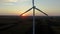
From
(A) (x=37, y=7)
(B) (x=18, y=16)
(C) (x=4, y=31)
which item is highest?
(A) (x=37, y=7)

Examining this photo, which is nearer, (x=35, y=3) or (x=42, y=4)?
(x=35, y=3)

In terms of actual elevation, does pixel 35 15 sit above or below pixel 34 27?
above

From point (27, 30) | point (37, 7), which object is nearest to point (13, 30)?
point (27, 30)

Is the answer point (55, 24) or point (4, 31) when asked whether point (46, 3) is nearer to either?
point (55, 24)

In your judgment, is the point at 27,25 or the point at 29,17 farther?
the point at 27,25

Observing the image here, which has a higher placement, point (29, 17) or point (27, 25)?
point (29, 17)
